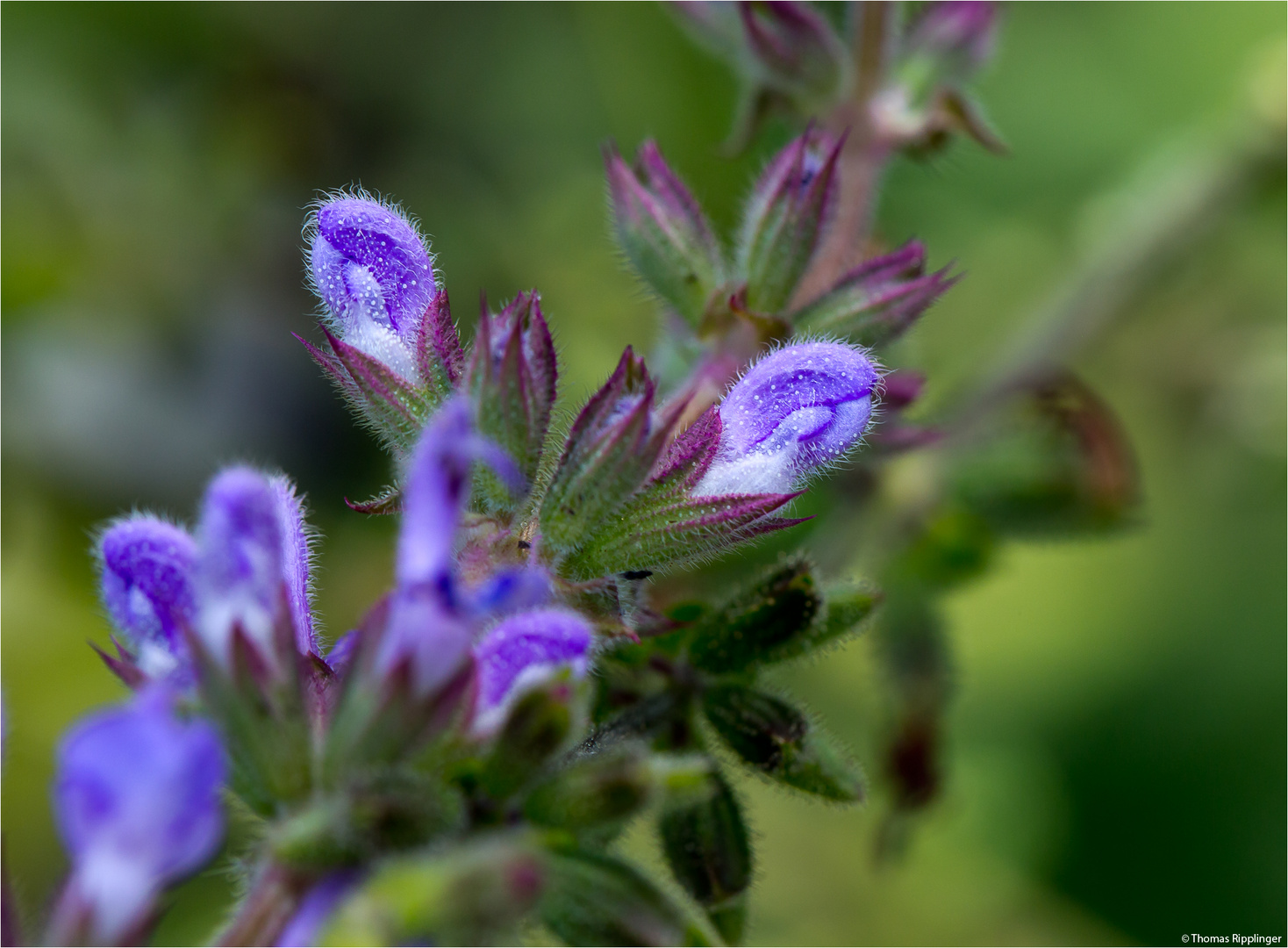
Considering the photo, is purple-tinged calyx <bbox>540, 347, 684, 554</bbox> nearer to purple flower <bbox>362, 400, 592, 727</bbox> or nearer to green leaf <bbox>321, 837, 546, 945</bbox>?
purple flower <bbox>362, 400, 592, 727</bbox>

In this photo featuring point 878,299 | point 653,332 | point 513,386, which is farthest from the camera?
point 653,332

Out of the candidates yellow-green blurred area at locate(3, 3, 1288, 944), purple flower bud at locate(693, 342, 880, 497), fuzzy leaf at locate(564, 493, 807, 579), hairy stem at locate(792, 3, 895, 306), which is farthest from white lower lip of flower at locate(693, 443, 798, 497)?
yellow-green blurred area at locate(3, 3, 1288, 944)

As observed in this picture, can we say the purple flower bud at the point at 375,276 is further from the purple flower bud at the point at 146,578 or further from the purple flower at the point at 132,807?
the purple flower at the point at 132,807

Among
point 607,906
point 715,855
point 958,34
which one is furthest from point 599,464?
point 958,34

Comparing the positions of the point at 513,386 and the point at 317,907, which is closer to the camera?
the point at 317,907

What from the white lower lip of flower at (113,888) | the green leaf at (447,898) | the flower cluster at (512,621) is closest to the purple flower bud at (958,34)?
the flower cluster at (512,621)

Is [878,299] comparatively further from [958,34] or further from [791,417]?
[958,34]

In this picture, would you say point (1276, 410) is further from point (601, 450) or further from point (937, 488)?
point (601, 450)
